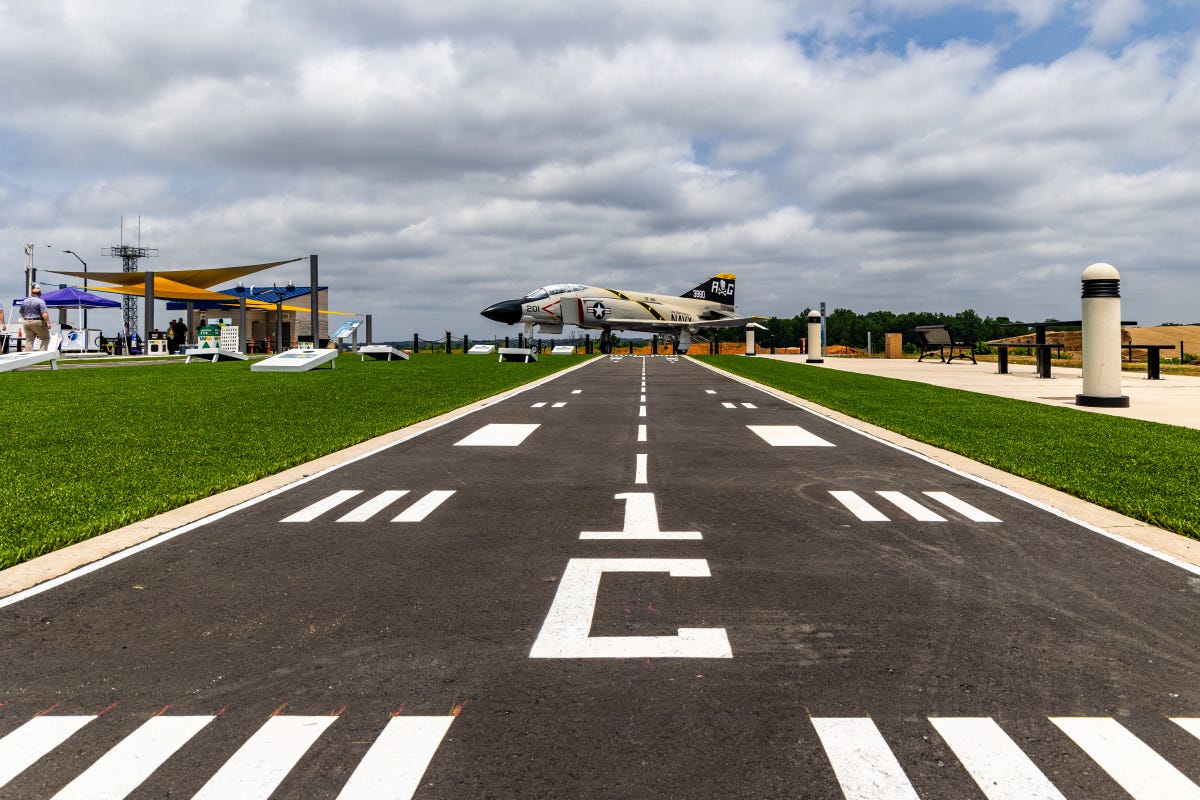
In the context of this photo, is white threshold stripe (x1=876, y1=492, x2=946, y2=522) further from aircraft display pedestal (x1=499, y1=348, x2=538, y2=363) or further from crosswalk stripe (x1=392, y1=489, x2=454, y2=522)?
aircraft display pedestal (x1=499, y1=348, x2=538, y2=363)

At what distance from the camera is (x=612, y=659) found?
3725 millimetres

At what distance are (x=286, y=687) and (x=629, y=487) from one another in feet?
16.1

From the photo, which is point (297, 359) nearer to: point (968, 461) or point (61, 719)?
point (968, 461)

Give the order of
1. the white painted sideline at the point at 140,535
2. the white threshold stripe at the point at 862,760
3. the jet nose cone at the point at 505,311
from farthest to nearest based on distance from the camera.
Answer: the jet nose cone at the point at 505,311
the white painted sideline at the point at 140,535
the white threshold stripe at the point at 862,760

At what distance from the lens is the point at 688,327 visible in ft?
216

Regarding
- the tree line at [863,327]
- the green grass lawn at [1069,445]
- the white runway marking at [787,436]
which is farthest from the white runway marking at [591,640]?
the tree line at [863,327]

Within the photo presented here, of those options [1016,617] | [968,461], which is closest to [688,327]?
[968,461]

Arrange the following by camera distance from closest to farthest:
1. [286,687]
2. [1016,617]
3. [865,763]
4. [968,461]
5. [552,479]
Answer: [865,763]
[286,687]
[1016,617]
[552,479]
[968,461]

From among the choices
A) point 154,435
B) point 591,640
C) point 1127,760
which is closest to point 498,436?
point 154,435

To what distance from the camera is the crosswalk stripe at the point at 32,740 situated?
9.28 ft

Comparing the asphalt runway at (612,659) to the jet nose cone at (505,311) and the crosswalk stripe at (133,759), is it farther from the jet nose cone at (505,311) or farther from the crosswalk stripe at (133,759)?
the jet nose cone at (505,311)

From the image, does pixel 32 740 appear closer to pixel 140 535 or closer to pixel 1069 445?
pixel 140 535

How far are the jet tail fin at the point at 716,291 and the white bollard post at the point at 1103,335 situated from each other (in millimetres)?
53888

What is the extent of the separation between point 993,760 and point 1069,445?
9120 millimetres
